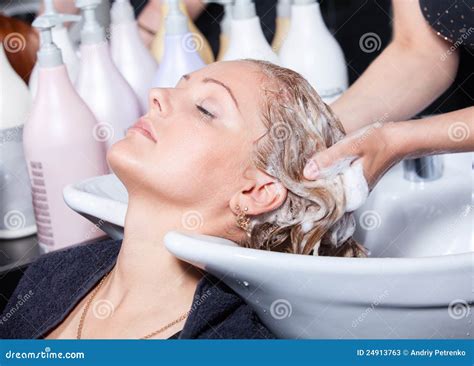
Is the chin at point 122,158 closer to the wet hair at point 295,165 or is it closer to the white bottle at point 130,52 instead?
the wet hair at point 295,165

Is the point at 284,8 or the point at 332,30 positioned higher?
the point at 284,8

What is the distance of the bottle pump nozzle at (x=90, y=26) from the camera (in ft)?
4.41

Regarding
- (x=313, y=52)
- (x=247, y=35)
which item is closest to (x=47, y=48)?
(x=247, y=35)

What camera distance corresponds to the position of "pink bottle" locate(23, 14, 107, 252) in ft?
4.08

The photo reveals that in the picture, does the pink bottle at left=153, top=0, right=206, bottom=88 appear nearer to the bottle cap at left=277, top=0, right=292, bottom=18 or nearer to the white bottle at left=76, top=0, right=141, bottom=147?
the white bottle at left=76, top=0, right=141, bottom=147

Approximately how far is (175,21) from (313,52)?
0.23m

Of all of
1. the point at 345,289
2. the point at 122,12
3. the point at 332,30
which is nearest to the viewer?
the point at 345,289

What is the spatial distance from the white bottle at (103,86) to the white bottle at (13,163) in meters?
0.10

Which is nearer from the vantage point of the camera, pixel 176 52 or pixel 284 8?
pixel 176 52

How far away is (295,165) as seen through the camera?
1.08 m

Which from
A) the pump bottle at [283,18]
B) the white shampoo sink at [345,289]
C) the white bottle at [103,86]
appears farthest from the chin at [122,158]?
the pump bottle at [283,18]

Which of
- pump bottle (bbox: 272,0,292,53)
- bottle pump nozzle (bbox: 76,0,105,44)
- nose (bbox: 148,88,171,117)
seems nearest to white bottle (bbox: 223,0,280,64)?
pump bottle (bbox: 272,0,292,53)

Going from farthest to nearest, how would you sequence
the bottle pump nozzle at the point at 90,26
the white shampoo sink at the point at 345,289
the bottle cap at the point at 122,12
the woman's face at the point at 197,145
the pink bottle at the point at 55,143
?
1. the bottle cap at the point at 122,12
2. the bottle pump nozzle at the point at 90,26
3. the pink bottle at the point at 55,143
4. the woman's face at the point at 197,145
5. the white shampoo sink at the point at 345,289

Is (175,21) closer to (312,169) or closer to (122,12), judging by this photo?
(122,12)
